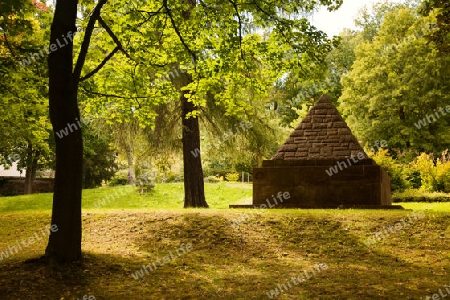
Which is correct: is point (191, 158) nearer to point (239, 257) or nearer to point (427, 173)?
point (239, 257)

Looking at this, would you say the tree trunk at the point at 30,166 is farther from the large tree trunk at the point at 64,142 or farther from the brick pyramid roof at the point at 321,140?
the large tree trunk at the point at 64,142

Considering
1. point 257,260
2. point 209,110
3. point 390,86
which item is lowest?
point 257,260

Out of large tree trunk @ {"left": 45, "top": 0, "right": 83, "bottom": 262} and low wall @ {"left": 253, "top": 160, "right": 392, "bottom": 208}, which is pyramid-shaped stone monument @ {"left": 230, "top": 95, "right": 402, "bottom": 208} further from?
large tree trunk @ {"left": 45, "top": 0, "right": 83, "bottom": 262}

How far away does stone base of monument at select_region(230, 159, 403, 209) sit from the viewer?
38.1ft

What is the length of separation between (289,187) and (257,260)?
4953 mm

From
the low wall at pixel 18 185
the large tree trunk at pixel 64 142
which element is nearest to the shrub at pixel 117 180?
the low wall at pixel 18 185

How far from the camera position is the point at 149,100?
30.5ft

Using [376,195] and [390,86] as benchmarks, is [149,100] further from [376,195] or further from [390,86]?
[390,86]

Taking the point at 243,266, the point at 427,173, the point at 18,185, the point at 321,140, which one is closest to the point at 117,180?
the point at 18,185

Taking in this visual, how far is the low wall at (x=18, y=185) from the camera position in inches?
1072

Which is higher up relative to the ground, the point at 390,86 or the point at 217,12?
the point at 390,86

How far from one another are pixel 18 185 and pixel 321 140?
2299 centimetres

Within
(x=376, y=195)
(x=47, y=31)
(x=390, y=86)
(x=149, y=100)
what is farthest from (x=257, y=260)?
(x=390, y=86)

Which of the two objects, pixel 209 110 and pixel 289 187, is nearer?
pixel 289 187
